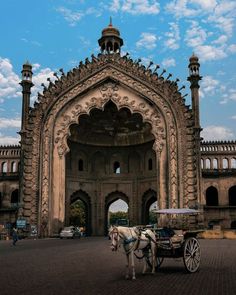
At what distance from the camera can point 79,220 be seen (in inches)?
3388

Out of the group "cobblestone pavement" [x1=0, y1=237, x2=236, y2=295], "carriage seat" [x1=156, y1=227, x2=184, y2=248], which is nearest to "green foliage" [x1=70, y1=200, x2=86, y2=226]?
"cobblestone pavement" [x1=0, y1=237, x2=236, y2=295]

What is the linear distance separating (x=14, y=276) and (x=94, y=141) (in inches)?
1389

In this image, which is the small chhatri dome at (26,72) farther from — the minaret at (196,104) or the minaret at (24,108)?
the minaret at (196,104)

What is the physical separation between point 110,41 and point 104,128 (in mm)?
10079

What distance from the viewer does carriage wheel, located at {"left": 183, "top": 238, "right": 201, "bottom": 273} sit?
1387 cm

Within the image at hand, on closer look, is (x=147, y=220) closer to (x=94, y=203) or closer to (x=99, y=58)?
(x=94, y=203)

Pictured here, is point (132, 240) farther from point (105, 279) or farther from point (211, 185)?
point (211, 185)

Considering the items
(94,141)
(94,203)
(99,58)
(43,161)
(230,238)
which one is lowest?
(230,238)

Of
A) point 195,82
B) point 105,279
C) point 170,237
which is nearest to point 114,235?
point 105,279

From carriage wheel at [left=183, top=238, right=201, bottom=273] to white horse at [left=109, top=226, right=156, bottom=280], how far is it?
114cm

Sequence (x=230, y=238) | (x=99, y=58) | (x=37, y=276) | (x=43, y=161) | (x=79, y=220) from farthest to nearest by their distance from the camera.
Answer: (x=79, y=220) < (x=99, y=58) < (x=43, y=161) < (x=230, y=238) < (x=37, y=276)

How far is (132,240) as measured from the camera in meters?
13.4

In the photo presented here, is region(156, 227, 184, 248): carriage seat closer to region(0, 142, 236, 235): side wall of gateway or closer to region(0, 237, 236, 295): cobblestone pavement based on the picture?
region(0, 237, 236, 295): cobblestone pavement

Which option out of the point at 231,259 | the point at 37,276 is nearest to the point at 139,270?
the point at 37,276
